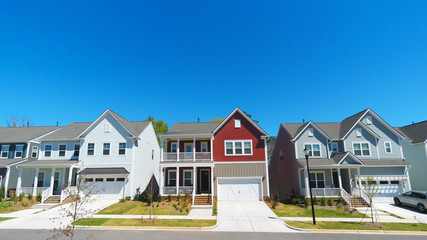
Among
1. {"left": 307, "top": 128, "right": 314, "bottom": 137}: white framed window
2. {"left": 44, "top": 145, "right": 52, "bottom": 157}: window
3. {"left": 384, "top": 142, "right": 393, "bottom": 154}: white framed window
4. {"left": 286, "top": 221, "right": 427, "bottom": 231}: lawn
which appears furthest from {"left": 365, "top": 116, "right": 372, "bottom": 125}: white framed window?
{"left": 44, "top": 145, "right": 52, "bottom": 157}: window

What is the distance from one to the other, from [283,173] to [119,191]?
63.4ft

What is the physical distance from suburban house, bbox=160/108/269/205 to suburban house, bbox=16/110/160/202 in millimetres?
3363

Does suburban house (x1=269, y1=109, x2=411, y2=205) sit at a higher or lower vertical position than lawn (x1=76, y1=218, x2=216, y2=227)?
higher

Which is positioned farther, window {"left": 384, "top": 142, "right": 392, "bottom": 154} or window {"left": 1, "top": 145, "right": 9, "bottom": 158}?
window {"left": 1, "top": 145, "right": 9, "bottom": 158}

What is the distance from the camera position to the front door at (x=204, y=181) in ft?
78.2

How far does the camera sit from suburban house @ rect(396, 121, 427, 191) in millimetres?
24469

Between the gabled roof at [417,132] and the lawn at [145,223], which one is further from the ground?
the gabled roof at [417,132]

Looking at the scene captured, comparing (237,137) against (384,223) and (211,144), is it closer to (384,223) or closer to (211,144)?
(211,144)

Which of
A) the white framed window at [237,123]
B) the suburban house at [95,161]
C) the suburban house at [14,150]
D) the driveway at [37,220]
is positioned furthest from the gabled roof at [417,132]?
the suburban house at [14,150]

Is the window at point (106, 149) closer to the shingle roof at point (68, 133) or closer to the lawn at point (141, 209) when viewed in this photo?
the shingle roof at point (68, 133)

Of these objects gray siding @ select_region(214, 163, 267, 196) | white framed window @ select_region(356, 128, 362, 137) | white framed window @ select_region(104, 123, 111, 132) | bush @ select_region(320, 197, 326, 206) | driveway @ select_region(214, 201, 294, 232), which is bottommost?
driveway @ select_region(214, 201, 294, 232)

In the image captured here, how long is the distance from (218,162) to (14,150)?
77.1 ft

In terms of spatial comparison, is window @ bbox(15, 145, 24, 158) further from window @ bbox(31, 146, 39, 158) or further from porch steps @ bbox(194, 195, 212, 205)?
porch steps @ bbox(194, 195, 212, 205)

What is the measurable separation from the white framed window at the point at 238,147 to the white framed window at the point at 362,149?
1144cm
